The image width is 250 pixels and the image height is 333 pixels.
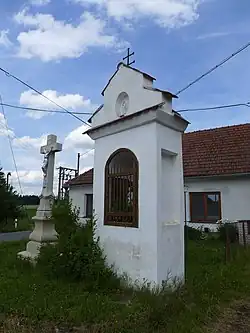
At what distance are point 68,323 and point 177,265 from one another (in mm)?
2571

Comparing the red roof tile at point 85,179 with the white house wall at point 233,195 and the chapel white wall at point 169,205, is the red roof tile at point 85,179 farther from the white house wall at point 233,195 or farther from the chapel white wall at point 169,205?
the chapel white wall at point 169,205

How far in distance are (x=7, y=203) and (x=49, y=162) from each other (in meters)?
13.2

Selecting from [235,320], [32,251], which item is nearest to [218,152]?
[32,251]

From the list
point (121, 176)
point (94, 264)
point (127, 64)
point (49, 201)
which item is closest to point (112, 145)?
point (121, 176)

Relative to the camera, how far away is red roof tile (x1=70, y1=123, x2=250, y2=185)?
14.9 m

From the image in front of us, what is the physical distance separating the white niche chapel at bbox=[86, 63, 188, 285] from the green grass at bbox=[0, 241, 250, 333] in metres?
0.64

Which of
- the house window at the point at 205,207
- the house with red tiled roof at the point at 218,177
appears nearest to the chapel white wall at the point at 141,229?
the house with red tiled roof at the point at 218,177

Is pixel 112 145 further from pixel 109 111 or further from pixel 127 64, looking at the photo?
pixel 127 64

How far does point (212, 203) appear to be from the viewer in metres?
15.3

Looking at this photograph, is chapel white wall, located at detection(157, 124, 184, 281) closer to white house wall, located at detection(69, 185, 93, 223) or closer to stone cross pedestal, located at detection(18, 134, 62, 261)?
stone cross pedestal, located at detection(18, 134, 62, 261)

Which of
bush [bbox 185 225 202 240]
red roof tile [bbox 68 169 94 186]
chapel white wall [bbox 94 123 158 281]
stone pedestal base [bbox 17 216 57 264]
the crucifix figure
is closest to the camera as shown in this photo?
chapel white wall [bbox 94 123 158 281]

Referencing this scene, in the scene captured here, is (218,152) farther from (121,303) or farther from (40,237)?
(121,303)

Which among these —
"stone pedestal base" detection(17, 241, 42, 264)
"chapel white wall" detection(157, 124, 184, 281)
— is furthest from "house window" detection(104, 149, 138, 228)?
"stone pedestal base" detection(17, 241, 42, 264)

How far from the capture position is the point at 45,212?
8742 mm
